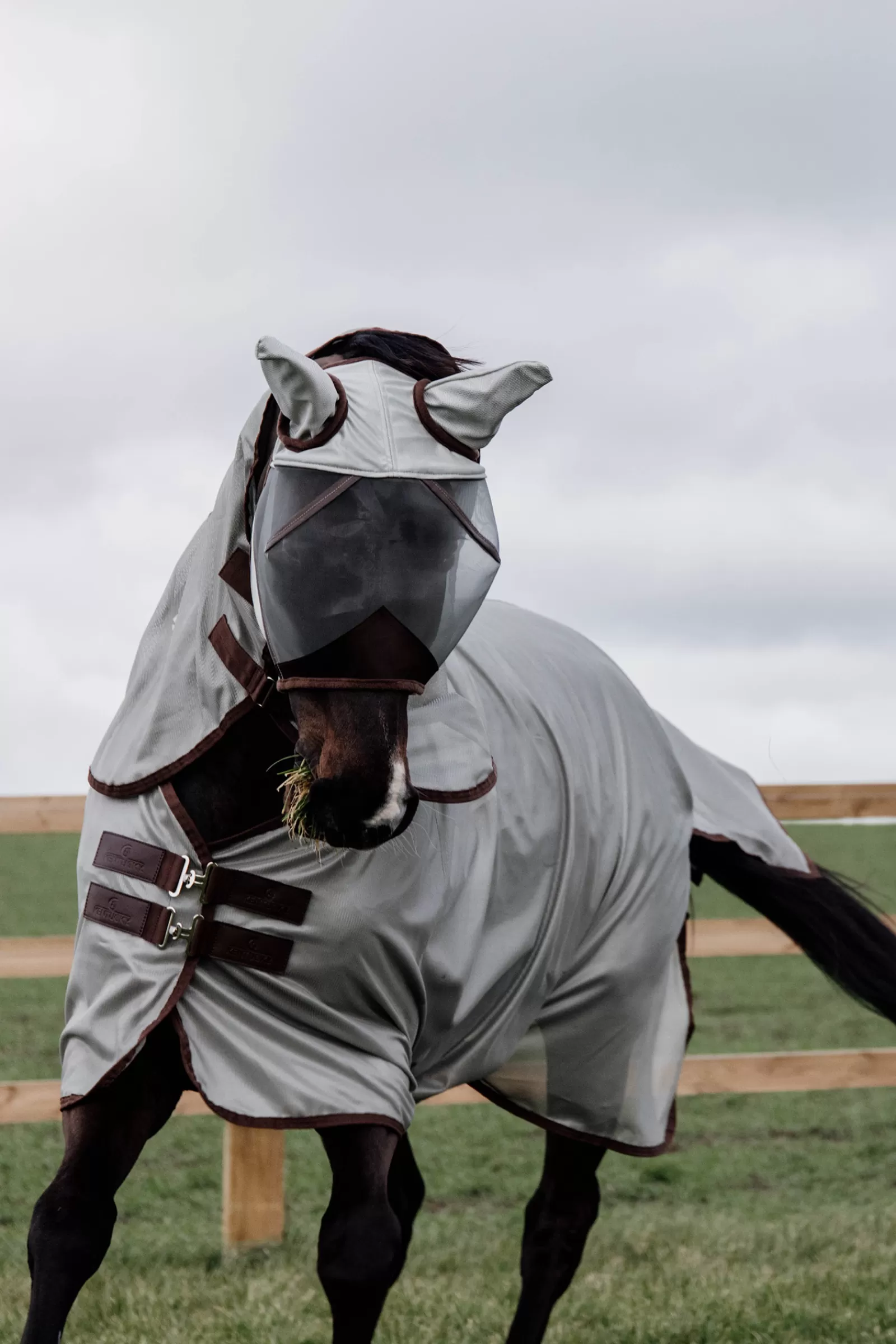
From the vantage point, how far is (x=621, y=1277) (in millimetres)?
4273

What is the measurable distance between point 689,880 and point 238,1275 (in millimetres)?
1791

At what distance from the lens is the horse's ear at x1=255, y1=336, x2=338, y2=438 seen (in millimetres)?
2111

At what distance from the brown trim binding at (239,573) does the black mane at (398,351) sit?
35cm

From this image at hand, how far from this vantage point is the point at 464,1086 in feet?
16.1

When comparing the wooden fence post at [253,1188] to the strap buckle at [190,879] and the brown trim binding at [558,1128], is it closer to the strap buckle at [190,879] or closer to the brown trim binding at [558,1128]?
the brown trim binding at [558,1128]

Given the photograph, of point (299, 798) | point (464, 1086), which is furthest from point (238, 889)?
point (464, 1086)

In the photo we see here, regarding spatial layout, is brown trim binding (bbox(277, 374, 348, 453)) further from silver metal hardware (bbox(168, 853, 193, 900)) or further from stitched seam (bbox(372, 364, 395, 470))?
silver metal hardware (bbox(168, 853, 193, 900))

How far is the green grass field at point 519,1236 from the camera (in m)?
3.81

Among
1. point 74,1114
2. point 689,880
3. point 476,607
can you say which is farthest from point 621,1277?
point 476,607

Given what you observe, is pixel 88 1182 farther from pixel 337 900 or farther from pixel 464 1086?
pixel 464 1086

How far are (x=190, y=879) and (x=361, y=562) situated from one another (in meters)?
0.65

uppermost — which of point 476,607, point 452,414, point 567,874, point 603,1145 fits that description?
point 452,414

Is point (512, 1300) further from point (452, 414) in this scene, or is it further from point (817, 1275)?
point (452, 414)

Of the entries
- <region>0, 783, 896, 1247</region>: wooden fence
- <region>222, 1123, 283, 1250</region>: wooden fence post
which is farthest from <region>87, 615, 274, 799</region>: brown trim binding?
<region>222, 1123, 283, 1250</region>: wooden fence post
